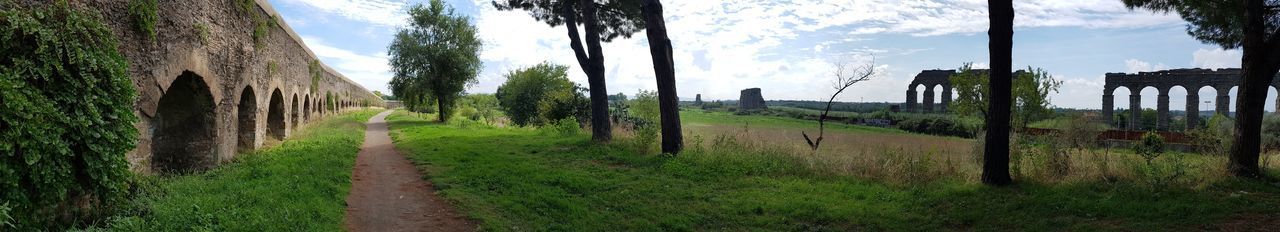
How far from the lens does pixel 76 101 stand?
4902 millimetres

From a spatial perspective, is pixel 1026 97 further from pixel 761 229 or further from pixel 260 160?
pixel 260 160

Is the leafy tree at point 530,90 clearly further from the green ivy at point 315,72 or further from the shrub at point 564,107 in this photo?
the green ivy at point 315,72

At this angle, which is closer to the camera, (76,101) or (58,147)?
(58,147)

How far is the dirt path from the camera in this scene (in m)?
5.84

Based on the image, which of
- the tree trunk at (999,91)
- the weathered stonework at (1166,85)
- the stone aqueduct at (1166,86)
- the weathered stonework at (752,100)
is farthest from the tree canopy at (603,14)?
the weathered stonework at (752,100)

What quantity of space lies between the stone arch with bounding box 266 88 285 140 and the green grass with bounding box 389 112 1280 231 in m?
8.54

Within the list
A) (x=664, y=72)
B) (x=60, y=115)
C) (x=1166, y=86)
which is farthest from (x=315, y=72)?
(x=1166, y=86)

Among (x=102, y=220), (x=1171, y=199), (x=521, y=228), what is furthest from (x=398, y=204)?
(x=1171, y=199)

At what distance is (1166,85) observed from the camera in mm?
39531

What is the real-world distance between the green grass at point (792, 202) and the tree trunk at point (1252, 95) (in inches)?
28.2

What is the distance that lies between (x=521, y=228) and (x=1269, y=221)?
653cm

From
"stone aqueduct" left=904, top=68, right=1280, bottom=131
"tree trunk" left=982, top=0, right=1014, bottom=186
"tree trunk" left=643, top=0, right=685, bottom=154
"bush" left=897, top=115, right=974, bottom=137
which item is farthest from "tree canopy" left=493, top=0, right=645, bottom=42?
"stone aqueduct" left=904, top=68, right=1280, bottom=131

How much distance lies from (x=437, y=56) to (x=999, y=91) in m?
24.6

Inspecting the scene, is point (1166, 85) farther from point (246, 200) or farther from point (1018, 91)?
point (246, 200)
